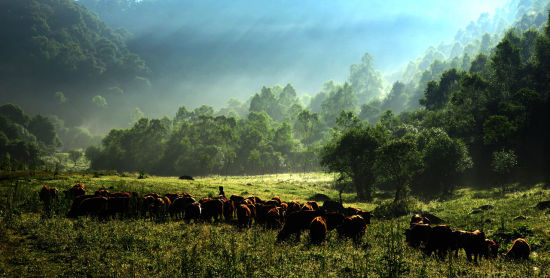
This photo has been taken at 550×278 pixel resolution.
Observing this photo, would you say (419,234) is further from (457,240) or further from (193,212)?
(193,212)

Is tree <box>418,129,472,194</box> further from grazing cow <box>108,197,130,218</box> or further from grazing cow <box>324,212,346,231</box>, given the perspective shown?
grazing cow <box>108,197,130,218</box>

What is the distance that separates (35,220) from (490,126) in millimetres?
62777

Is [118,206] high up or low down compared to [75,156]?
down

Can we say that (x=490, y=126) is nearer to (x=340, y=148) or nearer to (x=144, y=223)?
(x=340, y=148)

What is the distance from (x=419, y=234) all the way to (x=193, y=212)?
12886mm

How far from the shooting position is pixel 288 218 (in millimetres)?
15281

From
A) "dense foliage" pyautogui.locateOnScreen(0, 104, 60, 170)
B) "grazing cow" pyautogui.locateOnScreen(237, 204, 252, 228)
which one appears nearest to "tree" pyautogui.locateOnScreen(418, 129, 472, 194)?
"grazing cow" pyautogui.locateOnScreen(237, 204, 252, 228)

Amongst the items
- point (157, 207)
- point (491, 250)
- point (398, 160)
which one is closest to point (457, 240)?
point (491, 250)

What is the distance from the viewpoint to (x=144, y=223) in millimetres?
15961

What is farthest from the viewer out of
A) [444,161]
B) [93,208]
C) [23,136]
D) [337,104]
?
[337,104]

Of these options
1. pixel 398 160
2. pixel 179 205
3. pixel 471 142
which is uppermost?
pixel 471 142

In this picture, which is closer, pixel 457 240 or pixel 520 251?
pixel 520 251

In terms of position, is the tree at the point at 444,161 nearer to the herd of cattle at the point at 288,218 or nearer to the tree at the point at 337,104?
the herd of cattle at the point at 288,218

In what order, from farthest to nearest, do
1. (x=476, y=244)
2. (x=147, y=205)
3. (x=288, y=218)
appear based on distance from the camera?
(x=147, y=205) < (x=288, y=218) < (x=476, y=244)
